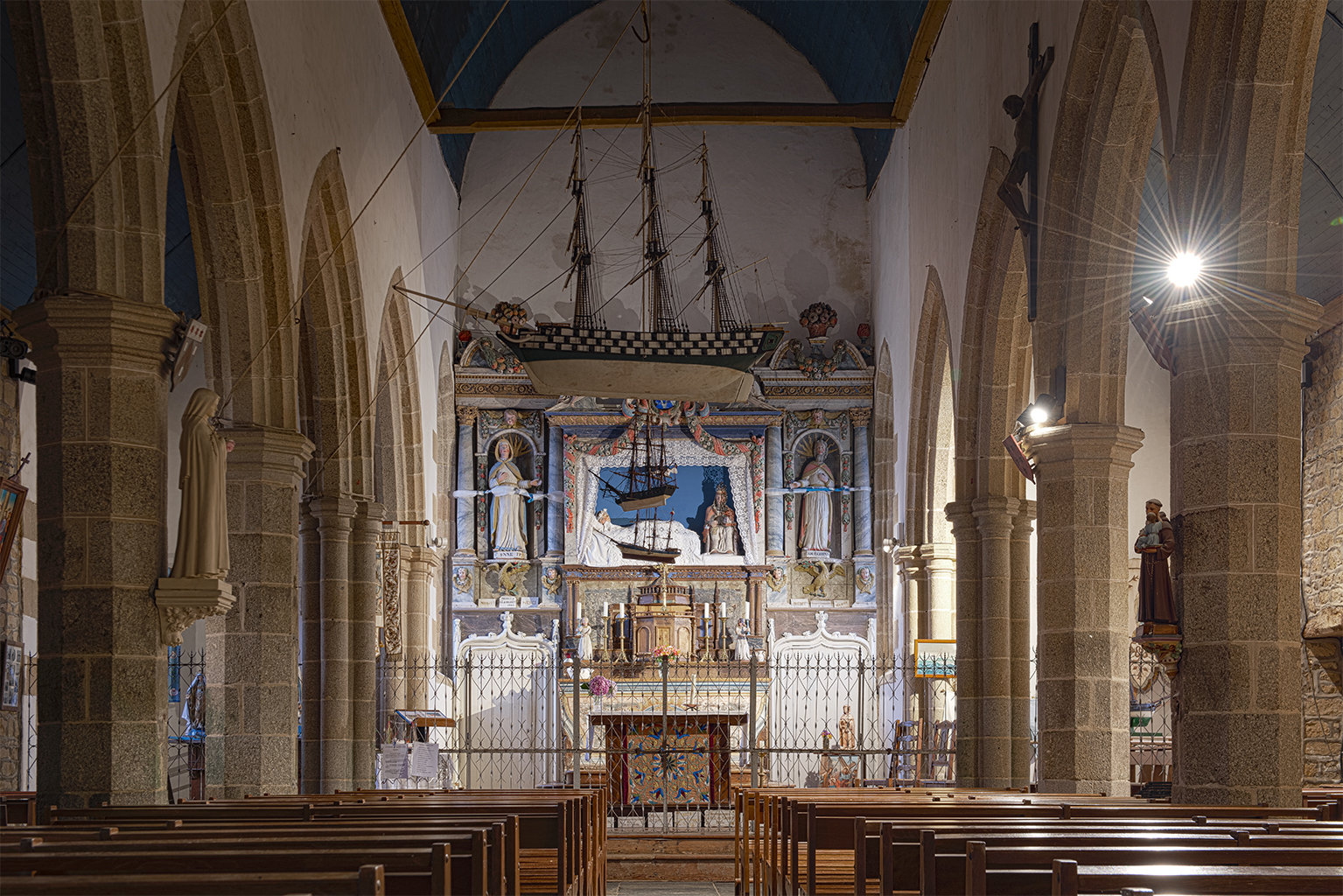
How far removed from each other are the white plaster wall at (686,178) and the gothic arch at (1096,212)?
1072 cm

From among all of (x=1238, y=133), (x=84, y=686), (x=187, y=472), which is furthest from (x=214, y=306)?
(x=1238, y=133)

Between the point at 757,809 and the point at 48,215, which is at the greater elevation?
the point at 48,215

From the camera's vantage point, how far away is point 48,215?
7.44 m

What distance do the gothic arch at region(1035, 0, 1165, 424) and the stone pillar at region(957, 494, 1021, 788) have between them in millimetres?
2733

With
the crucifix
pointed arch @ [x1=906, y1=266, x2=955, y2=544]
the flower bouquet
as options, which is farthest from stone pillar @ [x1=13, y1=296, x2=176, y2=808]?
the flower bouquet

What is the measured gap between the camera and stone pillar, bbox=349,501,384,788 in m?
13.6

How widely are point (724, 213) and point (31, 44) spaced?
14.4m

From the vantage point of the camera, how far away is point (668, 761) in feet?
45.9

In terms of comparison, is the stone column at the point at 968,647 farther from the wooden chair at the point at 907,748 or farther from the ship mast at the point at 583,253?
the ship mast at the point at 583,253

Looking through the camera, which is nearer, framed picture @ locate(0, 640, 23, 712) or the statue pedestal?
the statue pedestal

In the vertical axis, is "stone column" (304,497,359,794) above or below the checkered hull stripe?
below

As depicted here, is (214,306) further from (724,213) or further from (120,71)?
(724,213)

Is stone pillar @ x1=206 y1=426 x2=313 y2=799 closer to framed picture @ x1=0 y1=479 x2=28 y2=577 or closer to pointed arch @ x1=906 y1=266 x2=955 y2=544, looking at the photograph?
framed picture @ x1=0 y1=479 x2=28 y2=577

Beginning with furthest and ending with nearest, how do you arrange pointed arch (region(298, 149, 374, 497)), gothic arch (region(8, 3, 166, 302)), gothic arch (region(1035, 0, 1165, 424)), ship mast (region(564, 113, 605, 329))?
ship mast (region(564, 113, 605, 329)) < pointed arch (region(298, 149, 374, 497)) < gothic arch (region(1035, 0, 1165, 424)) < gothic arch (region(8, 3, 166, 302))
